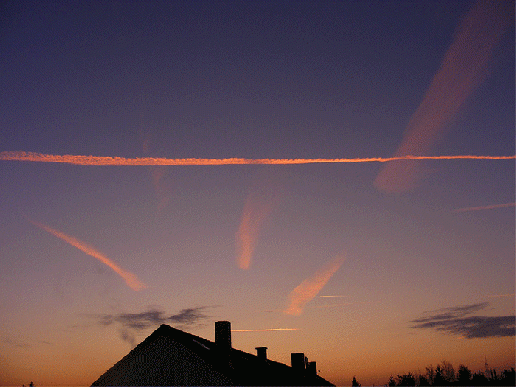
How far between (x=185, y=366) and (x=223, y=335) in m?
3.74

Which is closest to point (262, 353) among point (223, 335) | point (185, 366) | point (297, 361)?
point (297, 361)

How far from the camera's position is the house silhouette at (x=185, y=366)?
71.6 feet

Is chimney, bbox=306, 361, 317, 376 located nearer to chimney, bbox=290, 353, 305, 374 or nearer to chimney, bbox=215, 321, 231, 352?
chimney, bbox=290, 353, 305, 374

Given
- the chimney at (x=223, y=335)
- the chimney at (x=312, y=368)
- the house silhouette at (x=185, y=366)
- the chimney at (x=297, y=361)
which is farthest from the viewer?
the chimney at (x=312, y=368)

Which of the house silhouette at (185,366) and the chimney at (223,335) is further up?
the chimney at (223,335)

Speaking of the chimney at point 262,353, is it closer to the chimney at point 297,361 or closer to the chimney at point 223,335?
the chimney at point 297,361

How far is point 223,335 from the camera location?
26.1 m

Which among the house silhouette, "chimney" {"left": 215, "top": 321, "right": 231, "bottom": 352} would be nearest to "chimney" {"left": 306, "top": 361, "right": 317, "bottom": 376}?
the house silhouette

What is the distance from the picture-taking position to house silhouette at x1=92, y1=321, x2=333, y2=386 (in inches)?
859

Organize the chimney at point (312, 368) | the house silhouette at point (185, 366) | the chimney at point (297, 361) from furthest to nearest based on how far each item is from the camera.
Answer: the chimney at point (312, 368) → the chimney at point (297, 361) → the house silhouette at point (185, 366)

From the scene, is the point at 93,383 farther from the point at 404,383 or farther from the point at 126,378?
the point at 404,383

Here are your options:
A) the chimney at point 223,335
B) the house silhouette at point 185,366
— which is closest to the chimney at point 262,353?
the house silhouette at point 185,366

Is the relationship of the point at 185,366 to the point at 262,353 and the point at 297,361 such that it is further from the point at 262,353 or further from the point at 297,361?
the point at 297,361

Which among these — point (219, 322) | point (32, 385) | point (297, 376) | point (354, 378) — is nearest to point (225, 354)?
point (219, 322)
